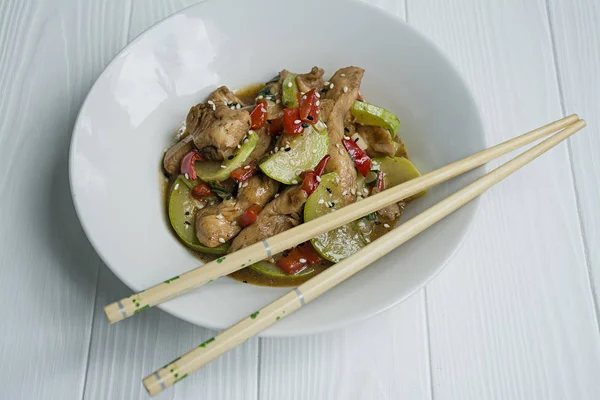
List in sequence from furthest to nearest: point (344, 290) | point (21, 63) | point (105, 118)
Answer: point (21, 63) < point (105, 118) < point (344, 290)

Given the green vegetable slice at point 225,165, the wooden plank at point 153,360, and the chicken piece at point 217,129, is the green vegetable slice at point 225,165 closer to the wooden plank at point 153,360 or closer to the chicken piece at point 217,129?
the chicken piece at point 217,129

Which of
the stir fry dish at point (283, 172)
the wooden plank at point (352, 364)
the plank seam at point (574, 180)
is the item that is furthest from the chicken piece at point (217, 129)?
the plank seam at point (574, 180)

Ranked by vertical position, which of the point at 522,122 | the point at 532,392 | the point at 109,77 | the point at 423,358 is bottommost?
the point at 532,392

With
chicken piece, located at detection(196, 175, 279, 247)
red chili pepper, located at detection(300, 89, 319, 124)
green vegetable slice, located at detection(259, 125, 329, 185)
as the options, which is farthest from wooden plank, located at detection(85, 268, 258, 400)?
red chili pepper, located at detection(300, 89, 319, 124)

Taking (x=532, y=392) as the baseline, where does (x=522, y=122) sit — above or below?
above

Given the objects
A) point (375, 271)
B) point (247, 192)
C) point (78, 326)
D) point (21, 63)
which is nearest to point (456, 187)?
point (375, 271)

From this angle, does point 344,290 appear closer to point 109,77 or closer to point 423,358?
point 423,358
